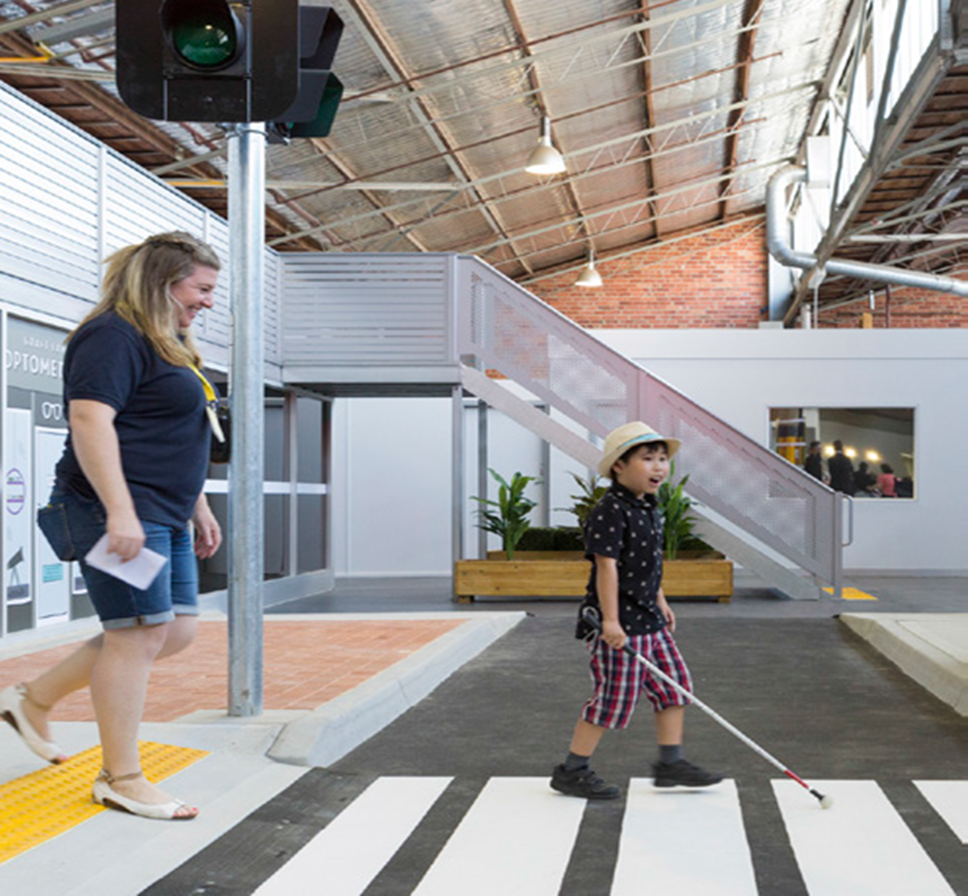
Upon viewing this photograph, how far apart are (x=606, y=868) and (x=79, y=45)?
42.2ft

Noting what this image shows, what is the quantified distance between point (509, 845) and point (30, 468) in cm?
628

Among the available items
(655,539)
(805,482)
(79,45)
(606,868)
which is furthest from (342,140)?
(606,868)

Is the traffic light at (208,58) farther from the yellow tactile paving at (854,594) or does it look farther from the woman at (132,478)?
the yellow tactile paving at (854,594)

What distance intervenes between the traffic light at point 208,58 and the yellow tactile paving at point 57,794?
2.30m

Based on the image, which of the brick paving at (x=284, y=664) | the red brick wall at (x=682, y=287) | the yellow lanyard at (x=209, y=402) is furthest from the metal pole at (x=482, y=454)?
the red brick wall at (x=682, y=287)

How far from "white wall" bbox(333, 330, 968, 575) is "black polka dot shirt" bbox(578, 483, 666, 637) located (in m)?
14.4

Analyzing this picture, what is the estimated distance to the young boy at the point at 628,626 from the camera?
457 cm

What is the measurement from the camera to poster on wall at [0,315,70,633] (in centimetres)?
900

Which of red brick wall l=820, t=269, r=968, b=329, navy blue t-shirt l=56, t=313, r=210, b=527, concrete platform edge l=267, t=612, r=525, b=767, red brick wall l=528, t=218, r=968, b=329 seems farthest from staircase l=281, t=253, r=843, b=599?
red brick wall l=820, t=269, r=968, b=329

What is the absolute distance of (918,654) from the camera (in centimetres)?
816

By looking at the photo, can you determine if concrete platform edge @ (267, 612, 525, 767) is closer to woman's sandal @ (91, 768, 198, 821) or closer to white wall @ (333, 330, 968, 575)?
woman's sandal @ (91, 768, 198, 821)

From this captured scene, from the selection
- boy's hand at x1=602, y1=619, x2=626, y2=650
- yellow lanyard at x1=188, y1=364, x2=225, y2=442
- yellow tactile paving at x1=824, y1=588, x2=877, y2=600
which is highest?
yellow lanyard at x1=188, y1=364, x2=225, y2=442

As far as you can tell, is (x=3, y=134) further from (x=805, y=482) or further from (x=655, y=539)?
(x=805, y=482)

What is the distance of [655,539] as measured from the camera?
4715 millimetres
